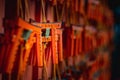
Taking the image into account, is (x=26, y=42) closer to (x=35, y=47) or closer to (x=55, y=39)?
(x=35, y=47)

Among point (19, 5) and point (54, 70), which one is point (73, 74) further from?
point (19, 5)

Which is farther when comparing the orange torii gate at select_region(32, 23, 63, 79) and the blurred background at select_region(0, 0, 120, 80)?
the orange torii gate at select_region(32, 23, 63, 79)

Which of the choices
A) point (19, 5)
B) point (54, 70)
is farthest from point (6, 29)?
point (54, 70)

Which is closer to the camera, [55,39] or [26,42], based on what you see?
[26,42]

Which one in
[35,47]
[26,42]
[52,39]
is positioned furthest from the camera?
[52,39]

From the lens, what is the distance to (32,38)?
2494 mm

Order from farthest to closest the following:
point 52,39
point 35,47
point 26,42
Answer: point 52,39 → point 35,47 → point 26,42

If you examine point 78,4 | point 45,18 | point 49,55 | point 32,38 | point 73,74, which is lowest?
point 73,74

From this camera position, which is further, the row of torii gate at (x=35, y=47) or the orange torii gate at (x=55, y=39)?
the orange torii gate at (x=55, y=39)

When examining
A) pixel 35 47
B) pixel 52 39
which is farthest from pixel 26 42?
pixel 52 39

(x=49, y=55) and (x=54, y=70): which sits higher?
(x=49, y=55)

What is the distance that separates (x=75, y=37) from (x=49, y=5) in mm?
1017

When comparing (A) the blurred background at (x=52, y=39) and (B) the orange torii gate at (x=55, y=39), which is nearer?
(A) the blurred background at (x=52, y=39)

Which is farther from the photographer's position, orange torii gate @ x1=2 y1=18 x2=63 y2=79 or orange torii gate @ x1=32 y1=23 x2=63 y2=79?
orange torii gate @ x1=32 y1=23 x2=63 y2=79
